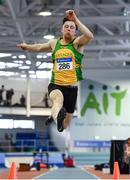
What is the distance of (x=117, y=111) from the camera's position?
34688mm

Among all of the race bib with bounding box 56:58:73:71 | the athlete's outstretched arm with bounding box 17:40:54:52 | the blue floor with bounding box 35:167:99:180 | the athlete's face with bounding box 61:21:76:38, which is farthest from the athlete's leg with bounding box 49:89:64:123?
the blue floor with bounding box 35:167:99:180

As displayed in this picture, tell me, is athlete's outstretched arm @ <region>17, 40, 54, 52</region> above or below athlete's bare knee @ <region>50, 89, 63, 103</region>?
above

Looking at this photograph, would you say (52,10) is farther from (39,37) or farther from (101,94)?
(101,94)

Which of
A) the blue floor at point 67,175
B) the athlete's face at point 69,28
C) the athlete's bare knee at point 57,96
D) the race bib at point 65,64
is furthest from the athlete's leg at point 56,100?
the blue floor at point 67,175

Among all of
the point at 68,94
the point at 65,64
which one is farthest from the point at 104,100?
the point at 65,64

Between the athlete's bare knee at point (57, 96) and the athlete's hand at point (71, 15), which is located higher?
the athlete's hand at point (71, 15)

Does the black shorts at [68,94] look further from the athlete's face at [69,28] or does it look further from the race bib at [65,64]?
the athlete's face at [69,28]

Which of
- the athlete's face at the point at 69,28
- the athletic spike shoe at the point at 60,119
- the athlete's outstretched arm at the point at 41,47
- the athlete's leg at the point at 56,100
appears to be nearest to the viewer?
the athletic spike shoe at the point at 60,119

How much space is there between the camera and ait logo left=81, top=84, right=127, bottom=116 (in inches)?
1364

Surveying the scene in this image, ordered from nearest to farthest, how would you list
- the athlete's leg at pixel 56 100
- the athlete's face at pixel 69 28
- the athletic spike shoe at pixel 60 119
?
the athletic spike shoe at pixel 60 119
the athlete's face at pixel 69 28
the athlete's leg at pixel 56 100

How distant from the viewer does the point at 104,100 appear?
34781 millimetres

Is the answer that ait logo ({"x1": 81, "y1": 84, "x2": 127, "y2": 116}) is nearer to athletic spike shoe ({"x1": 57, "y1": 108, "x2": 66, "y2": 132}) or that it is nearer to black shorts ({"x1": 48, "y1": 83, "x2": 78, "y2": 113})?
black shorts ({"x1": 48, "y1": 83, "x2": 78, "y2": 113})

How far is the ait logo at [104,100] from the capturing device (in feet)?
114

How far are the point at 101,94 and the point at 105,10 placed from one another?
13.9m
